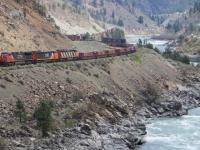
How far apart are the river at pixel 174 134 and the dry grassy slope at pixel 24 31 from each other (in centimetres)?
3147

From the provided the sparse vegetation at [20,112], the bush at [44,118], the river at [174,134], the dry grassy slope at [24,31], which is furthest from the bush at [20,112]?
the dry grassy slope at [24,31]

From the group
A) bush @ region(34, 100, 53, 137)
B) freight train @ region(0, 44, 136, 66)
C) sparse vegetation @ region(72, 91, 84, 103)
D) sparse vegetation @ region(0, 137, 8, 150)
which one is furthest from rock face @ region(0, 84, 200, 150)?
freight train @ region(0, 44, 136, 66)

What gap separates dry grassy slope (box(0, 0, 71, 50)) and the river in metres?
31.5

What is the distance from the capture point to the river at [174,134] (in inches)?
2648

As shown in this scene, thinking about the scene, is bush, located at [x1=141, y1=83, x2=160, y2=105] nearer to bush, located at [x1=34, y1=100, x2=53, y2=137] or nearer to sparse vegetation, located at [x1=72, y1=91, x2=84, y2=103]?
sparse vegetation, located at [x1=72, y1=91, x2=84, y2=103]

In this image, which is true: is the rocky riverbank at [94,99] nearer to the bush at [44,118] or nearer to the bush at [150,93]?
the bush at [150,93]

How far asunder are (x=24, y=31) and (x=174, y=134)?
43308 mm

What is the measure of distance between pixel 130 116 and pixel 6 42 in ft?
100

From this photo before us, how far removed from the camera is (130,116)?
76.6 m

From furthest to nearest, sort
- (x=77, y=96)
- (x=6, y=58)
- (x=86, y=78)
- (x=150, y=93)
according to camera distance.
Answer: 1. (x=150, y=93)
2. (x=86, y=78)
3. (x=6, y=58)
4. (x=77, y=96)

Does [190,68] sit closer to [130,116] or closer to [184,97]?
[184,97]

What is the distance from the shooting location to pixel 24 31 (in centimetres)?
10550

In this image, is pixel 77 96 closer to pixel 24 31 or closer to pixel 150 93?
pixel 150 93

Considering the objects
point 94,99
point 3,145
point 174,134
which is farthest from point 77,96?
point 3,145
